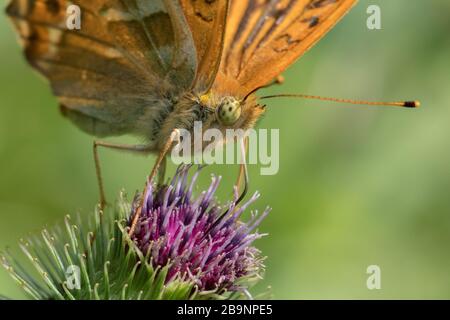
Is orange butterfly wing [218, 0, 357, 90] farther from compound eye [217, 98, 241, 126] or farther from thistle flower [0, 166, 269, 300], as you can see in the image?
thistle flower [0, 166, 269, 300]

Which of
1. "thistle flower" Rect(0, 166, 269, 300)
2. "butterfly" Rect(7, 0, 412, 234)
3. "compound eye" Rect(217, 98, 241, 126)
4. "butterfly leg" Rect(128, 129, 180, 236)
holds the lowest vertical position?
"thistle flower" Rect(0, 166, 269, 300)

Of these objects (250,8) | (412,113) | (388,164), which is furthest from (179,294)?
(412,113)

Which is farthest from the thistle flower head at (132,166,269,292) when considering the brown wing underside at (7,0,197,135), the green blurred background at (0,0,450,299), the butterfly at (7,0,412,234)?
the green blurred background at (0,0,450,299)

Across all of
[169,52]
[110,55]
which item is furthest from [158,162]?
[110,55]

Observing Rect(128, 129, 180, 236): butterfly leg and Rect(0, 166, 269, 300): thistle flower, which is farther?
Rect(128, 129, 180, 236): butterfly leg

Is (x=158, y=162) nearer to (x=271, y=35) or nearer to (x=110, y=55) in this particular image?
(x=110, y=55)

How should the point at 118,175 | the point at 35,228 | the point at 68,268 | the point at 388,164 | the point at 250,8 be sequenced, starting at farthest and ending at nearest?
the point at 388,164, the point at 118,175, the point at 35,228, the point at 250,8, the point at 68,268
